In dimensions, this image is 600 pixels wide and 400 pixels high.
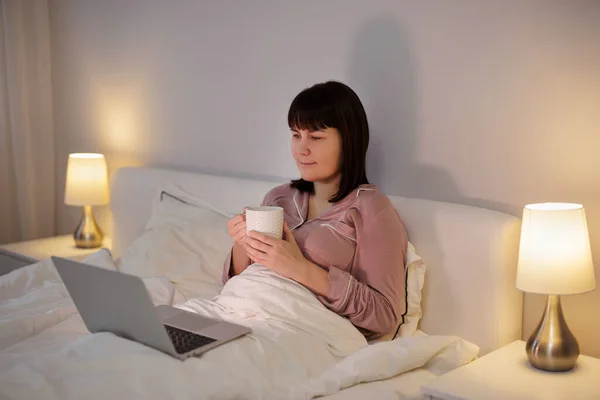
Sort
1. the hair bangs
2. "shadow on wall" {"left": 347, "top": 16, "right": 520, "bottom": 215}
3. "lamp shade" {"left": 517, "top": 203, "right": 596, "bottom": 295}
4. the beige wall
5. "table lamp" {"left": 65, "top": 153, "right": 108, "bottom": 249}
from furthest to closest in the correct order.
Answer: "table lamp" {"left": 65, "top": 153, "right": 108, "bottom": 249} → "shadow on wall" {"left": 347, "top": 16, "right": 520, "bottom": 215} → the hair bangs → the beige wall → "lamp shade" {"left": 517, "top": 203, "right": 596, "bottom": 295}

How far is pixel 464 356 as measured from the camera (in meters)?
1.89

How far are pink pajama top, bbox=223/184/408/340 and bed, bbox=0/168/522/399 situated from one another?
0.19ft

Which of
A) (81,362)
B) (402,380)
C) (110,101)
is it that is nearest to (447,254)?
(402,380)

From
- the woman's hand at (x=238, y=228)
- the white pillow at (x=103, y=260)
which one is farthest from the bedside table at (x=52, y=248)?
the woman's hand at (x=238, y=228)

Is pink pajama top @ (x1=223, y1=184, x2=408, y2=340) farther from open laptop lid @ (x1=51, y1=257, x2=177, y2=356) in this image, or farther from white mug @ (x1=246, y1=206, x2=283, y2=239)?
open laptop lid @ (x1=51, y1=257, x2=177, y2=356)

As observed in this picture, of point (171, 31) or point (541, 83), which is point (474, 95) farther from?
point (171, 31)

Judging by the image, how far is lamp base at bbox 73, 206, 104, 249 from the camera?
3.43m

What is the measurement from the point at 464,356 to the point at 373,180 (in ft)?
2.53

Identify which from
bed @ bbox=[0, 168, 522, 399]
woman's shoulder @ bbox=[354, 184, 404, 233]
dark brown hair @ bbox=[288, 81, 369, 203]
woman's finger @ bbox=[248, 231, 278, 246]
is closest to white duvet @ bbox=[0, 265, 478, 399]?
bed @ bbox=[0, 168, 522, 399]

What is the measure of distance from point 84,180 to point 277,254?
1.69 metres

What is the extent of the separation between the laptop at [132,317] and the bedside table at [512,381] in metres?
0.50

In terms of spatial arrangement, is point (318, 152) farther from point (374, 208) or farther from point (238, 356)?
point (238, 356)

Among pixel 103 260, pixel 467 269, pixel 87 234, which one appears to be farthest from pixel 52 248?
pixel 467 269

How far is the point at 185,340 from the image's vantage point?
5.91 feet
